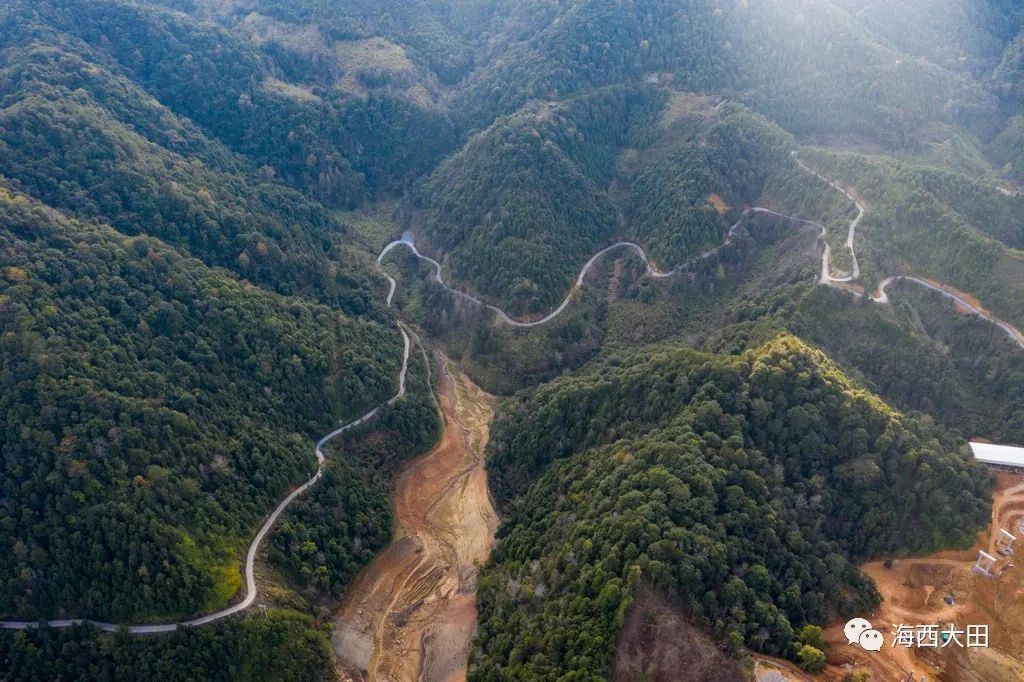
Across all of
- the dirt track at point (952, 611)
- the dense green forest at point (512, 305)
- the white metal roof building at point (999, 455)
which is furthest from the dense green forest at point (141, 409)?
the white metal roof building at point (999, 455)

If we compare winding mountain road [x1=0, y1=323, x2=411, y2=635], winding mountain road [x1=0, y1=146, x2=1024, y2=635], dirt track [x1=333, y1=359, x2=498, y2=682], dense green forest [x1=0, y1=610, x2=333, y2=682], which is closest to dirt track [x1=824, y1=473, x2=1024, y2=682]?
winding mountain road [x1=0, y1=146, x2=1024, y2=635]

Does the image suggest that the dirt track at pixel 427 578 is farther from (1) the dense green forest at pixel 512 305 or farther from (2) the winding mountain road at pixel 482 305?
(2) the winding mountain road at pixel 482 305

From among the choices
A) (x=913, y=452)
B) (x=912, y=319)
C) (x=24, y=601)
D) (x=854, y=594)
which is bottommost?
(x=24, y=601)

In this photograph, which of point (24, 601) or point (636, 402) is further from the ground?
point (636, 402)

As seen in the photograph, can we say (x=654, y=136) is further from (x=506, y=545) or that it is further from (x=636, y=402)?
(x=506, y=545)

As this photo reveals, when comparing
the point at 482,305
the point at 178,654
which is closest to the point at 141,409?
the point at 178,654

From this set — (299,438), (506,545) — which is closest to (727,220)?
(506,545)
